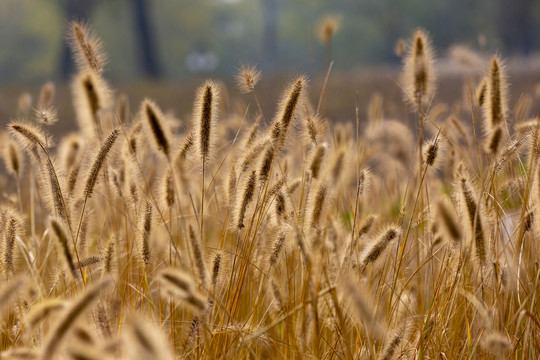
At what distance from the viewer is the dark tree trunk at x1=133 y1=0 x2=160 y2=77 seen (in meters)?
31.3

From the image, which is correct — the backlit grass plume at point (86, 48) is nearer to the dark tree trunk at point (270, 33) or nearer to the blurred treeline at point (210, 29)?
the blurred treeline at point (210, 29)

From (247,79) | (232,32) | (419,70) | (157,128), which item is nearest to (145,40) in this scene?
(232,32)

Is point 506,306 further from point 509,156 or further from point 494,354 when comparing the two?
point 509,156

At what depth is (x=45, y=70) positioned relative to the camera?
43812 mm

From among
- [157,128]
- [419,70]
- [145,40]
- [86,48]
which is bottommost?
→ [157,128]

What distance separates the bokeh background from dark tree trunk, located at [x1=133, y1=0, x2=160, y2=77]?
5cm

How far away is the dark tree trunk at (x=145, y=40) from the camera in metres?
31.3

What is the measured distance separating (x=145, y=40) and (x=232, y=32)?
30.4 metres

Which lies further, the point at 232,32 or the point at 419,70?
the point at 232,32

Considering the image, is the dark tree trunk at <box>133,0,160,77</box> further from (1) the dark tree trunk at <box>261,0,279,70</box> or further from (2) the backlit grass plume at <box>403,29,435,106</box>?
(2) the backlit grass plume at <box>403,29,435,106</box>

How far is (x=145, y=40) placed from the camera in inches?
1246

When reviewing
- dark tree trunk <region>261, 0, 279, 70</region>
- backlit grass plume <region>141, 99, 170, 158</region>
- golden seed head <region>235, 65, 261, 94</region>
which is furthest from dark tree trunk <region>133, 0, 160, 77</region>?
backlit grass plume <region>141, 99, 170, 158</region>

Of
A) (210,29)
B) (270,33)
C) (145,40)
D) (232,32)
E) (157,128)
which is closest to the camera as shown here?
(157,128)

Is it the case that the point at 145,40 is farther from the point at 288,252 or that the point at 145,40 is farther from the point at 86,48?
the point at 288,252
